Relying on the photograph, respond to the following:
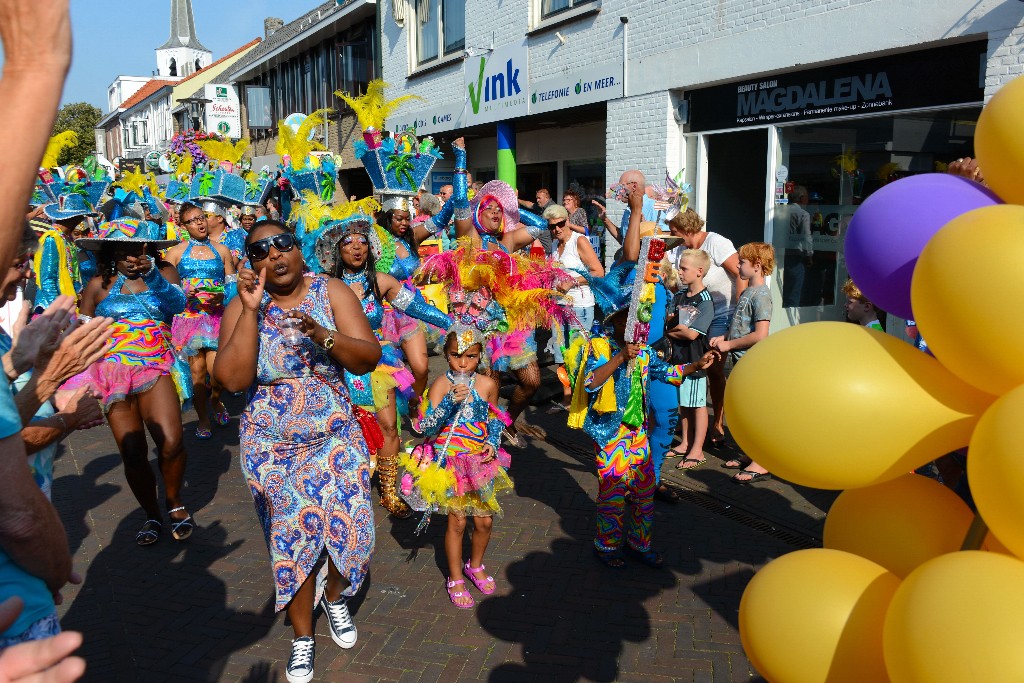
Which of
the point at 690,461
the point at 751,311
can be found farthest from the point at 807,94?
the point at 690,461

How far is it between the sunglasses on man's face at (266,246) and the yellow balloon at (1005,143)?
97.0 inches

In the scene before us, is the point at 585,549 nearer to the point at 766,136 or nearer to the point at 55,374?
the point at 55,374

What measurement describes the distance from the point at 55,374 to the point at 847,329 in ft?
7.25

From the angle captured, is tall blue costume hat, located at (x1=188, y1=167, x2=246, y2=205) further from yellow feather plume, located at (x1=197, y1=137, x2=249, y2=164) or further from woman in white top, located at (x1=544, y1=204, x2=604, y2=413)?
woman in white top, located at (x1=544, y1=204, x2=604, y2=413)

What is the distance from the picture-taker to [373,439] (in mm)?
5121

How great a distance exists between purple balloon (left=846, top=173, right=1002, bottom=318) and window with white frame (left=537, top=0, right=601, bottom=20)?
9928 mm

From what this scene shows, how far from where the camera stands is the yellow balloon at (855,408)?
5.22ft

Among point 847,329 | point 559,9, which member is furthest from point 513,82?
point 847,329

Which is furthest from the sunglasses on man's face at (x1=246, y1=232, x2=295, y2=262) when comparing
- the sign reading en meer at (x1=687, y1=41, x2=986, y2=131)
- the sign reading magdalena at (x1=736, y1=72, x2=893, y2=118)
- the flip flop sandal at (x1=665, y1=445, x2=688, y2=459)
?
the sign reading magdalena at (x1=736, y1=72, x2=893, y2=118)

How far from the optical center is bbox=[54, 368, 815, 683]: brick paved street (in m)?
3.36

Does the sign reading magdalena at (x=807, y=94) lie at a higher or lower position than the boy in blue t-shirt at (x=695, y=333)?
higher

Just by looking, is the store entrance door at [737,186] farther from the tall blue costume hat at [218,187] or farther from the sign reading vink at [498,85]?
the tall blue costume hat at [218,187]

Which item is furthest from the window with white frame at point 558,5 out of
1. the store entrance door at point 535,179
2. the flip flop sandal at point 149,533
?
the flip flop sandal at point 149,533

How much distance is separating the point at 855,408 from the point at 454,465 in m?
2.49
